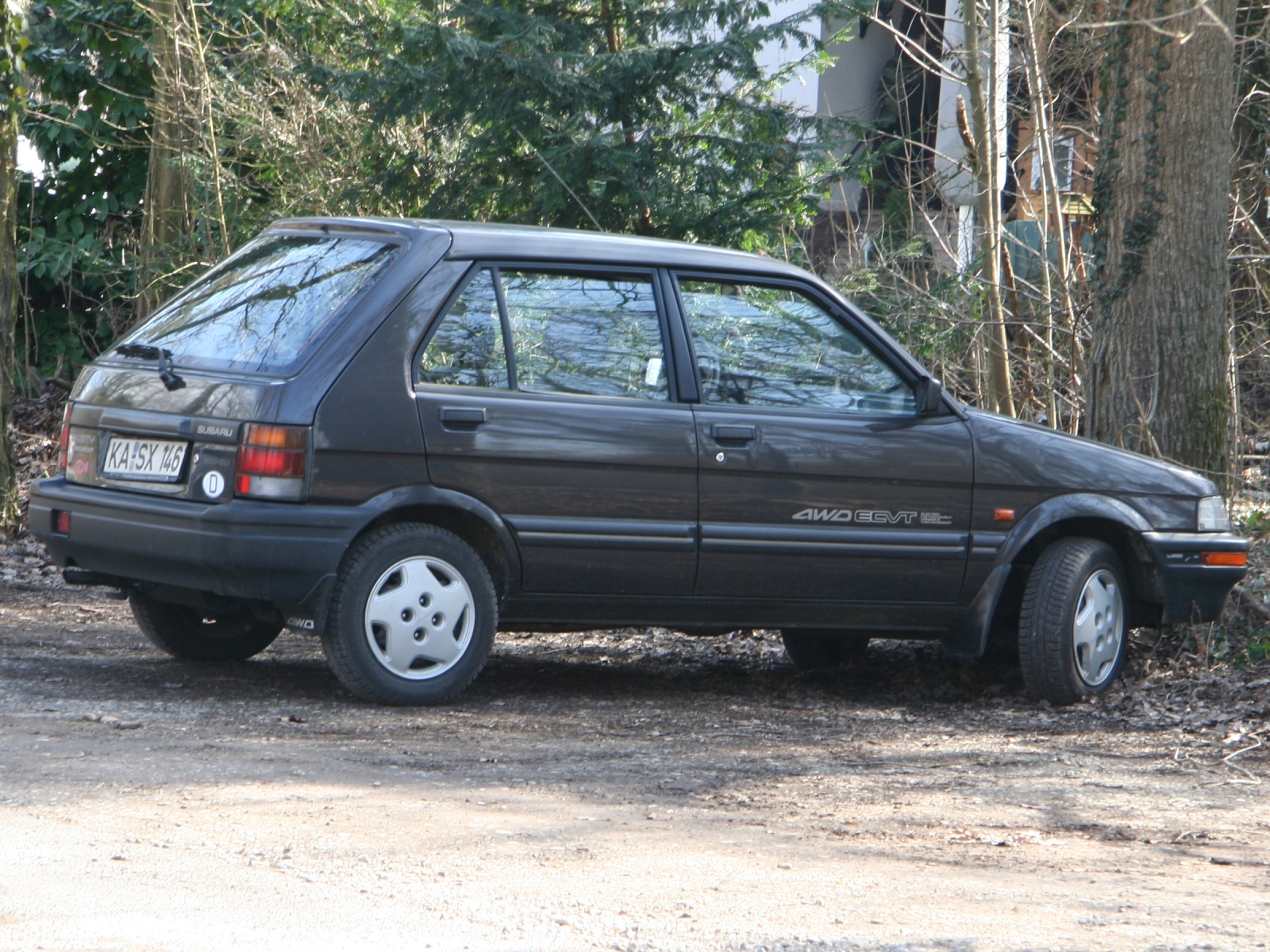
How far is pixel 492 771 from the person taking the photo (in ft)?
17.2

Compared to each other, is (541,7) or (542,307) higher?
(541,7)

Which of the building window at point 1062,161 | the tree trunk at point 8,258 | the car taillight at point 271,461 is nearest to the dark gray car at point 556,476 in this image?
the car taillight at point 271,461

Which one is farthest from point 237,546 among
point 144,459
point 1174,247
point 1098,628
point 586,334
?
point 1174,247

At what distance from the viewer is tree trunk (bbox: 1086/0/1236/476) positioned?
835 centimetres

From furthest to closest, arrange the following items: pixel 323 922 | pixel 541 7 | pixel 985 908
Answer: pixel 541 7 < pixel 985 908 < pixel 323 922

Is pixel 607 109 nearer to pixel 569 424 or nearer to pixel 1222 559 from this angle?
pixel 569 424

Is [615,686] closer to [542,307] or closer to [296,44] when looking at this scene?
[542,307]

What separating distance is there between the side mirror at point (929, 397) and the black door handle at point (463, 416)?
182 centimetres

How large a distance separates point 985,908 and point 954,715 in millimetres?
2973

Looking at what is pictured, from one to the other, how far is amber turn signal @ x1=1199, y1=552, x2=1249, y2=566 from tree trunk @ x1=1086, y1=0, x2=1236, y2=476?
4.08 feet

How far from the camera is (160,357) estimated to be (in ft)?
20.2

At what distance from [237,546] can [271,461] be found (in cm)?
31

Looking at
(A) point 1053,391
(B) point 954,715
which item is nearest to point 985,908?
(B) point 954,715

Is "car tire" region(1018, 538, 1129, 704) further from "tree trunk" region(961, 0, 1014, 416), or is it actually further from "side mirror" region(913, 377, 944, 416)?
"tree trunk" region(961, 0, 1014, 416)
